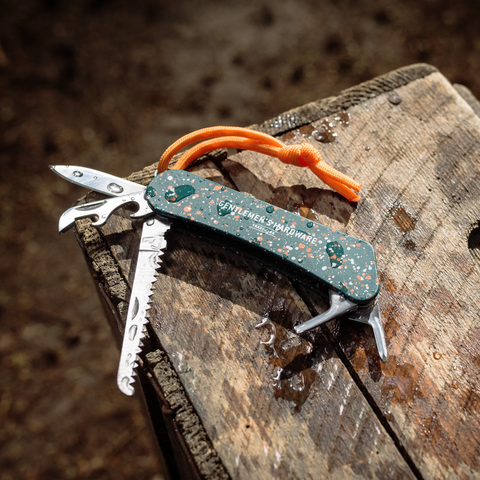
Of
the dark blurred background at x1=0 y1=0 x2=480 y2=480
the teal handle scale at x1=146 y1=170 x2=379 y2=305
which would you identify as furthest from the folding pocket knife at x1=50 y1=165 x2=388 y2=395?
the dark blurred background at x1=0 y1=0 x2=480 y2=480

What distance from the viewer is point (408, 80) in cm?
149

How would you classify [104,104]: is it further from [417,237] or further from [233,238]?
[417,237]

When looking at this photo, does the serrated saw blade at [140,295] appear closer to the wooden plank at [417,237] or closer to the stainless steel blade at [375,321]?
the wooden plank at [417,237]

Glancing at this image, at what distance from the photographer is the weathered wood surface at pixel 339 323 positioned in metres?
1.00

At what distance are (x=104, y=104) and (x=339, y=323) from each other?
8.04ft

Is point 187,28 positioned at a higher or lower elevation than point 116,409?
higher

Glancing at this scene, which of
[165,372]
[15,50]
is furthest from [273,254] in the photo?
[15,50]

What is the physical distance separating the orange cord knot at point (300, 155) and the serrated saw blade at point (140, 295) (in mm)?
439

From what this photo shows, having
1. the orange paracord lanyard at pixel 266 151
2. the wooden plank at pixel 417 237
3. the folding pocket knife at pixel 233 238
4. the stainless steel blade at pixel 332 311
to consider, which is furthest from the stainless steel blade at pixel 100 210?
the stainless steel blade at pixel 332 311

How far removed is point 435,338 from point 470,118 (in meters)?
0.84

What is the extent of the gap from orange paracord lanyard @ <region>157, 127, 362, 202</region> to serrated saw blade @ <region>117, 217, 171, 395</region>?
0.79 feet

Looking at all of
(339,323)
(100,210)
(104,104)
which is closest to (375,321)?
(339,323)

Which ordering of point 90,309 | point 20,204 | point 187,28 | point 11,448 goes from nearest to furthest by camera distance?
point 11,448 → point 90,309 → point 20,204 → point 187,28

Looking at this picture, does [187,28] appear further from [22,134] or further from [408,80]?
[408,80]
